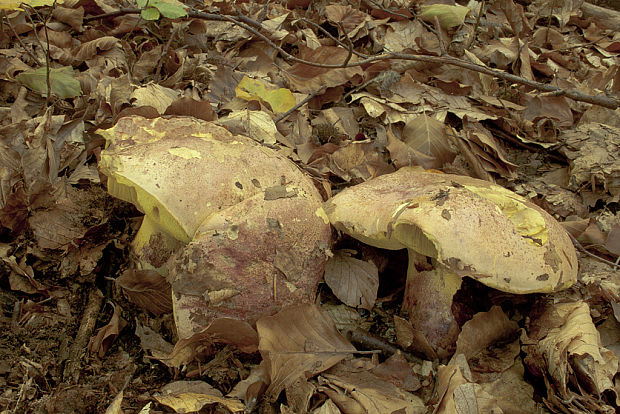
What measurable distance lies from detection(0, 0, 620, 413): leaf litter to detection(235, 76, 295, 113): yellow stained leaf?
0.04 feet

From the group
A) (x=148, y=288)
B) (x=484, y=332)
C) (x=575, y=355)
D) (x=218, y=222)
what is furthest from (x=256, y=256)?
(x=575, y=355)

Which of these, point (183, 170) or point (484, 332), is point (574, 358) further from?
point (183, 170)

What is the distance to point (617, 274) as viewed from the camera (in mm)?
2012

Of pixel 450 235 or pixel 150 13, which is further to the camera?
pixel 150 13

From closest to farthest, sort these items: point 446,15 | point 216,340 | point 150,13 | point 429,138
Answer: point 216,340
point 150,13
point 429,138
point 446,15

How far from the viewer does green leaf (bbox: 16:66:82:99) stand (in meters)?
2.24

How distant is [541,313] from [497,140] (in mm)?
1363

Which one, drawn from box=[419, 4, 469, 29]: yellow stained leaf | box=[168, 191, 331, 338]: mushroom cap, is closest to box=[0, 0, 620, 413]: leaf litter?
box=[168, 191, 331, 338]: mushroom cap

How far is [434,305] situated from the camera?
185cm

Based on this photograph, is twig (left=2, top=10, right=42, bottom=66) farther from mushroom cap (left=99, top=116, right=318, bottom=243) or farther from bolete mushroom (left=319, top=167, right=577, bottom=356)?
bolete mushroom (left=319, top=167, right=577, bottom=356)

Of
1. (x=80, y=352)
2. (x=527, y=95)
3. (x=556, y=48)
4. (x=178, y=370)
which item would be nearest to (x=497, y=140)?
(x=527, y=95)

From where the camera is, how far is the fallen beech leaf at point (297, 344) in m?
1.50

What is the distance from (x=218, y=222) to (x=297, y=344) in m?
0.47

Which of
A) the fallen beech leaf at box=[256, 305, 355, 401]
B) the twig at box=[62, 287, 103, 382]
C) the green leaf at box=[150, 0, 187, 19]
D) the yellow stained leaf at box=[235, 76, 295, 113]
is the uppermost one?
the green leaf at box=[150, 0, 187, 19]
